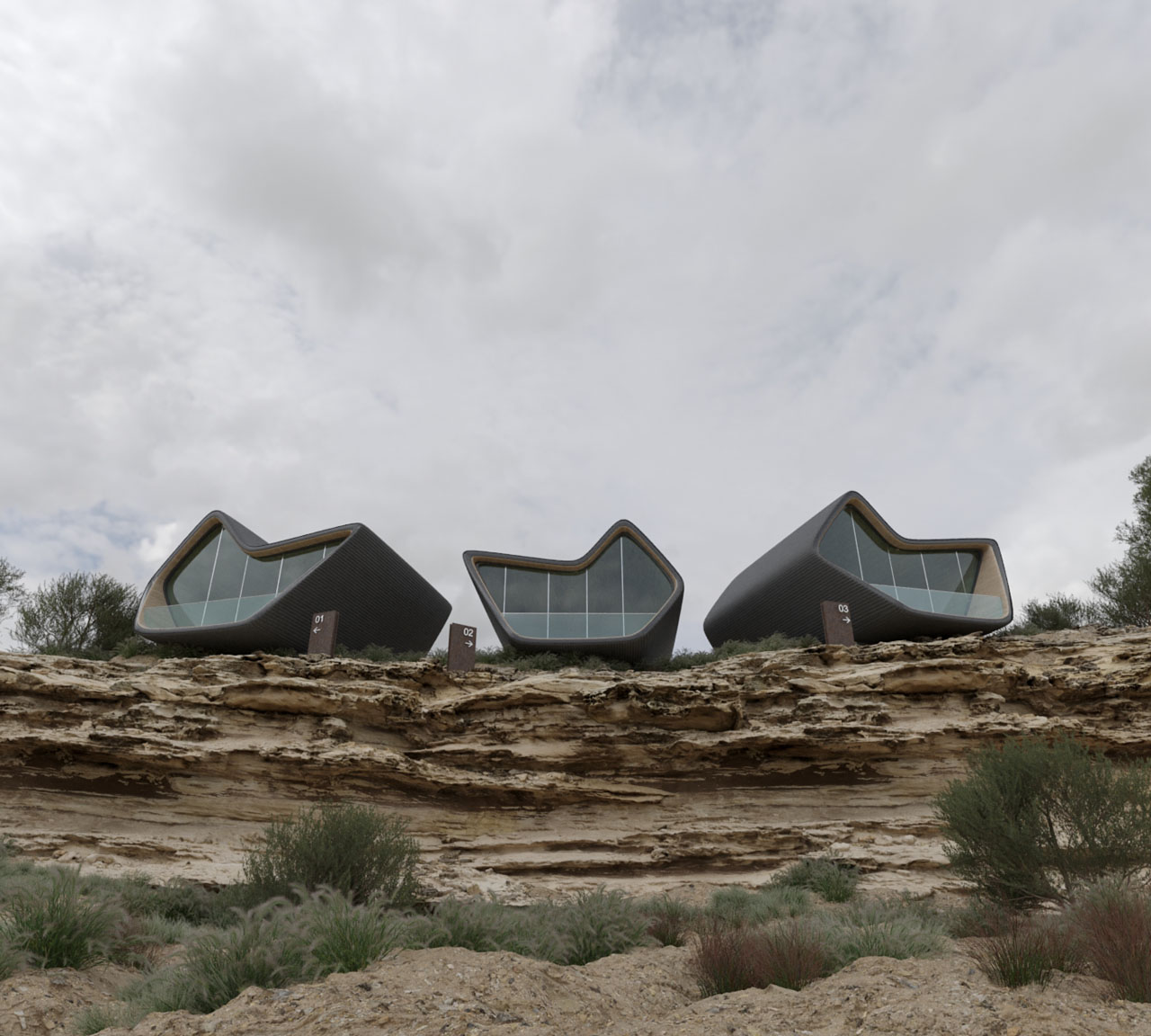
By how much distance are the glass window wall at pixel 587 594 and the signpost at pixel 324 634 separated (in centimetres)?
650

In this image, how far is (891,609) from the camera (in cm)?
2475

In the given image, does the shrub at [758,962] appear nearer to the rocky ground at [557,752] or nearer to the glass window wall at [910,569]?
the rocky ground at [557,752]

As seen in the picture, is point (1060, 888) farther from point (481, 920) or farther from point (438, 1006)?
point (438, 1006)

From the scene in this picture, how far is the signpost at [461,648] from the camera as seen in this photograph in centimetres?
1989

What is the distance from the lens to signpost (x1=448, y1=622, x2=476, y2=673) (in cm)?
1989

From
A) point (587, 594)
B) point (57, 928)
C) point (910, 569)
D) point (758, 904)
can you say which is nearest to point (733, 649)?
point (587, 594)

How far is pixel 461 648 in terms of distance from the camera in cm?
2012

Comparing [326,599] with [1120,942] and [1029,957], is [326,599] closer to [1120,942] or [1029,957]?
[1029,957]

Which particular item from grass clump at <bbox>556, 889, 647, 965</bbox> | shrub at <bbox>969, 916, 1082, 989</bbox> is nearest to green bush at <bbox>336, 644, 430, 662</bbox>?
grass clump at <bbox>556, 889, 647, 965</bbox>

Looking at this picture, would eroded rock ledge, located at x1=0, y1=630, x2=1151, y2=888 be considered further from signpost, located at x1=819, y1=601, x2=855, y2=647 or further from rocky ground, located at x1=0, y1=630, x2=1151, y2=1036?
signpost, located at x1=819, y1=601, x2=855, y2=647

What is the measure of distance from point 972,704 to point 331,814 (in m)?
15.6

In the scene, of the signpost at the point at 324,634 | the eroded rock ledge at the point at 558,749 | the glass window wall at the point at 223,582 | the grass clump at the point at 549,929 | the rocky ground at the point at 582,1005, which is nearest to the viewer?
the rocky ground at the point at 582,1005

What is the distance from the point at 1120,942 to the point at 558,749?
12.2m

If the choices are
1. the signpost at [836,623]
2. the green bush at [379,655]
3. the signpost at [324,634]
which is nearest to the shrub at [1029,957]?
the signpost at [836,623]
